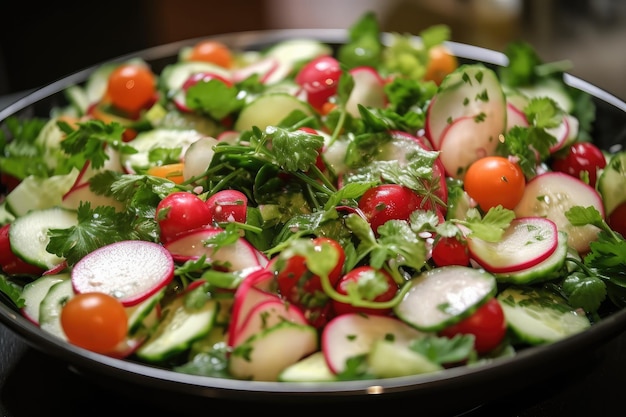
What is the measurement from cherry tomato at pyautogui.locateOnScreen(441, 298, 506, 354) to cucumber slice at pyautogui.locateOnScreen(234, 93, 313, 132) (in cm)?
67

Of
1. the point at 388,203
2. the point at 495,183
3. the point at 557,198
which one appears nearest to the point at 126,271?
the point at 388,203

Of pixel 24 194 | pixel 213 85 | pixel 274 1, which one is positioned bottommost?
pixel 274 1

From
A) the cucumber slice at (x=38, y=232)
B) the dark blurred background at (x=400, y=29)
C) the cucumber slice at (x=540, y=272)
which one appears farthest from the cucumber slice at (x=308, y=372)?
the dark blurred background at (x=400, y=29)

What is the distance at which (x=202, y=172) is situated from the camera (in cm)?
142

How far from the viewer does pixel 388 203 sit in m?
1.28

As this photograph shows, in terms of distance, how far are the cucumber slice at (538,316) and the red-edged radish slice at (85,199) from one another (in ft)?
2.45

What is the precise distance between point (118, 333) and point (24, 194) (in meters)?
0.62

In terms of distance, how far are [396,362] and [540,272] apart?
340 millimetres

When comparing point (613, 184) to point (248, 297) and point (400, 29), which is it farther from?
point (400, 29)

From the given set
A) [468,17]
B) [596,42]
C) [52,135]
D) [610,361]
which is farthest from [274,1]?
[610,361]

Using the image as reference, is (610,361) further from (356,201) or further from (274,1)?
(274,1)

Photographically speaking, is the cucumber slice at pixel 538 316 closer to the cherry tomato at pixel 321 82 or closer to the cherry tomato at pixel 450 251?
the cherry tomato at pixel 450 251

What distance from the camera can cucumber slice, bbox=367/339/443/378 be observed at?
39.0 inches

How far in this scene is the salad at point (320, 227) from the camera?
108cm
